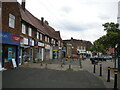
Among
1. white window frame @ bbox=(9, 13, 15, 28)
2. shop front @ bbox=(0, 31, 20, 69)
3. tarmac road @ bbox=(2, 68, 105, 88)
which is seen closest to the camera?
tarmac road @ bbox=(2, 68, 105, 88)

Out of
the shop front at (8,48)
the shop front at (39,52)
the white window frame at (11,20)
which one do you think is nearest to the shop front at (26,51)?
the shop front at (8,48)

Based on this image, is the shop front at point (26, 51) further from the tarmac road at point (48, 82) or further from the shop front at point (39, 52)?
the tarmac road at point (48, 82)

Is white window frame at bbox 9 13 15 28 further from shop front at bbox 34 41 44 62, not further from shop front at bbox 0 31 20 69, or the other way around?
shop front at bbox 34 41 44 62

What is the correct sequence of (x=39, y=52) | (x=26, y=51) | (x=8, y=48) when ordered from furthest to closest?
(x=39, y=52) < (x=26, y=51) < (x=8, y=48)

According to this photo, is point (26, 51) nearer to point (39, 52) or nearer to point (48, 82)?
point (39, 52)

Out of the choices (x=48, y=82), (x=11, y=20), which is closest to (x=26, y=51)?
(x=11, y=20)

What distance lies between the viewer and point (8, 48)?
13016mm

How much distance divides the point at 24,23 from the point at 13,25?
4082mm

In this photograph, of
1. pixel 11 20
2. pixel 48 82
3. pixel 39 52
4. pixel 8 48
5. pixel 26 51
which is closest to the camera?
pixel 48 82

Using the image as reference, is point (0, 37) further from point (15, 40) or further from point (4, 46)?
point (15, 40)

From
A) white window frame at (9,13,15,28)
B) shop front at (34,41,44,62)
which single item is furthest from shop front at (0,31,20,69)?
shop front at (34,41,44,62)

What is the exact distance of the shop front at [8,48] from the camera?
1184 cm

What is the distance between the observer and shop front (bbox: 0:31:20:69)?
1184cm

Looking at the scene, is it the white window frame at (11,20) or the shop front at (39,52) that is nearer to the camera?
the white window frame at (11,20)
